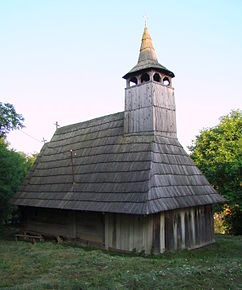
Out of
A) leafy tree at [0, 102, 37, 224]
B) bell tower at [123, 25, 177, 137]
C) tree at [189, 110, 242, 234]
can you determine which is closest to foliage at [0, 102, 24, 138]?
leafy tree at [0, 102, 37, 224]

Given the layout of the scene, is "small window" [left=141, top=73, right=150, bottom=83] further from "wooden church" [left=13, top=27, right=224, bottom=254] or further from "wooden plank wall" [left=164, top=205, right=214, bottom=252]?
"wooden plank wall" [left=164, top=205, right=214, bottom=252]

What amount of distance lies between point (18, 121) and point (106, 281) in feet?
33.4

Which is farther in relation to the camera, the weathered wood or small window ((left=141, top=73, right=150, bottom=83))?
small window ((left=141, top=73, right=150, bottom=83))

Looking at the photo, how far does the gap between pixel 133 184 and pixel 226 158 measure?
1025 cm

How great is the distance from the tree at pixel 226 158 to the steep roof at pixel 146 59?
7.80 meters

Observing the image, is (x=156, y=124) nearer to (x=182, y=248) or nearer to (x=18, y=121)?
(x=182, y=248)

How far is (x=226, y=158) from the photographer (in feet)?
61.3

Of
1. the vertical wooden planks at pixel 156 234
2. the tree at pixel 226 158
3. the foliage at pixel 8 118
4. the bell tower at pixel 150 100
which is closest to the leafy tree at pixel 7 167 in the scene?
the foliage at pixel 8 118

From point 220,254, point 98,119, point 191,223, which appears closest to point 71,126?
point 98,119

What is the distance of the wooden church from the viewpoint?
10.6m

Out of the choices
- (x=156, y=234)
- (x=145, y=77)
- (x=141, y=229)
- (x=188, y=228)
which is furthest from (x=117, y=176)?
(x=145, y=77)

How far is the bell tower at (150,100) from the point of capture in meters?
13.1

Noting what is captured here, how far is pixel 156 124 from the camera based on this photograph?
42.4ft

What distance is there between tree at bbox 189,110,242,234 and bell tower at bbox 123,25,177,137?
6.45 m
